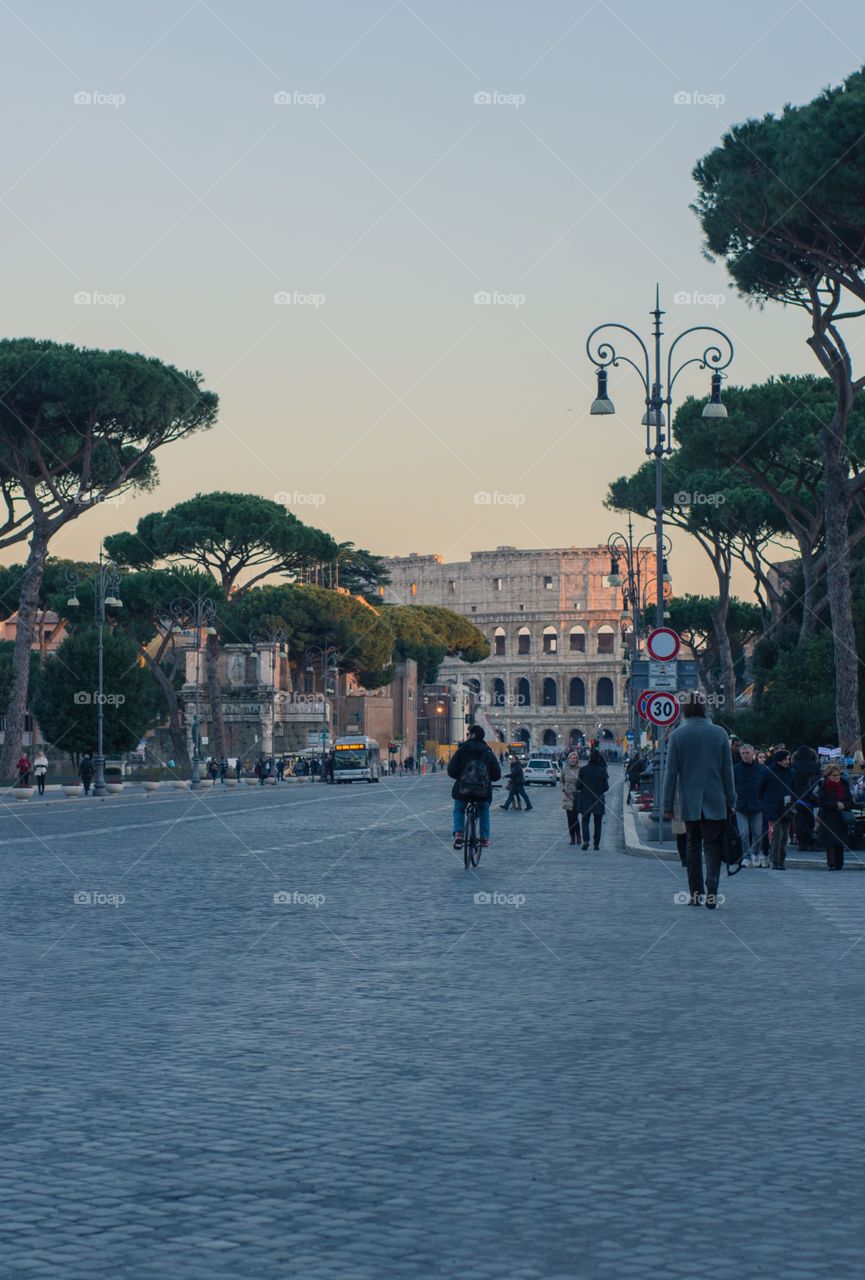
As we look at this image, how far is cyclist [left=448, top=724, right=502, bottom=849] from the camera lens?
19.2 metres

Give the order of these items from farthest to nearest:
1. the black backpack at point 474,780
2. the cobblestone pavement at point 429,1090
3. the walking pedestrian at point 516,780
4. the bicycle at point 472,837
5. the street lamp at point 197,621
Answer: the street lamp at point 197,621 < the walking pedestrian at point 516,780 < the bicycle at point 472,837 < the black backpack at point 474,780 < the cobblestone pavement at point 429,1090

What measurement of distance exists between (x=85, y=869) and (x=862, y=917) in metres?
8.64

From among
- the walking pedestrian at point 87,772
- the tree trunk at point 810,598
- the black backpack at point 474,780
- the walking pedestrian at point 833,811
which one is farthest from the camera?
the walking pedestrian at point 87,772

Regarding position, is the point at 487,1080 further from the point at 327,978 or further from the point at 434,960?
the point at 434,960

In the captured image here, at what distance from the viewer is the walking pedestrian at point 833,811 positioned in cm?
2007

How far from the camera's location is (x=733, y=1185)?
16.6 feet

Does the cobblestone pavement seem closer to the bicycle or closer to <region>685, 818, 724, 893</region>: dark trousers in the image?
<region>685, 818, 724, 893</region>: dark trousers

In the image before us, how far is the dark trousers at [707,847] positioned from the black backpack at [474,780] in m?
5.15

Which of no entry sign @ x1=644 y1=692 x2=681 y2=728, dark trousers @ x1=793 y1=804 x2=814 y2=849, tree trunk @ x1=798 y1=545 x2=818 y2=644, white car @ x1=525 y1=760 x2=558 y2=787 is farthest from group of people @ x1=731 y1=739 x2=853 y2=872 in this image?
white car @ x1=525 y1=760 x2=558 y2=787

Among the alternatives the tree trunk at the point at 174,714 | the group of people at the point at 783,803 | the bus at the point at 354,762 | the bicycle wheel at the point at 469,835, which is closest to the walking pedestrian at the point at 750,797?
the group of people at the point at 783,803

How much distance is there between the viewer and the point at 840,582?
3131cm

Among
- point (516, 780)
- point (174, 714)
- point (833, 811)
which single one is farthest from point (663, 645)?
point (174, 714)

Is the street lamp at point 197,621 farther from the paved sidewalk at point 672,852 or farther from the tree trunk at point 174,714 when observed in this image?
the paved sidewalk at point 672,852

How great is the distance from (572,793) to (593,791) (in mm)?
1272
